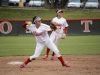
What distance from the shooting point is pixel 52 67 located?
12.8 meters

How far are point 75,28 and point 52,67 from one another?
16.0m

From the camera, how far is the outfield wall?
2770 centimetres

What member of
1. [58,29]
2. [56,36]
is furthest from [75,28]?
[56,36]

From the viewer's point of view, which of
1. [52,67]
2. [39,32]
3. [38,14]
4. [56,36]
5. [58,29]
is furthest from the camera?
[38,14]

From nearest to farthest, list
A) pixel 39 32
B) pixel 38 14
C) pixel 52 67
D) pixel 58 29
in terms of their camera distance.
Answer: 1. pixel 39 32
2. pixel 52 67
3. pixel 58 29
4. pixel 38 14

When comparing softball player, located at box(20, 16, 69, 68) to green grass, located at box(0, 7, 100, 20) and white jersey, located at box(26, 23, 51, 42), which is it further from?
green grass, located at box(0, 7, 100, 20)

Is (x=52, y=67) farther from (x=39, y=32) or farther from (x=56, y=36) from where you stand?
(x=56, y=36)

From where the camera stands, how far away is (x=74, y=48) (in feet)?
65.5

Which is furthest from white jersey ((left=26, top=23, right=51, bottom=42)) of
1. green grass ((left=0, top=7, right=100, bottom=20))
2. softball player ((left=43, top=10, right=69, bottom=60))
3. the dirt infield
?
green grass ((left=0, top=7, right=100, bottom=20))

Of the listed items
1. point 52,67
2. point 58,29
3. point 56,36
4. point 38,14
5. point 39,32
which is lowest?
point 38,14

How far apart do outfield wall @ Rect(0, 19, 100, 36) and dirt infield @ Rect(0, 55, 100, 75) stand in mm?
12443

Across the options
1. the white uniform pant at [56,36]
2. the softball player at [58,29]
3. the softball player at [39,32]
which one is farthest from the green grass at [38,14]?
the softball player at [39,32]

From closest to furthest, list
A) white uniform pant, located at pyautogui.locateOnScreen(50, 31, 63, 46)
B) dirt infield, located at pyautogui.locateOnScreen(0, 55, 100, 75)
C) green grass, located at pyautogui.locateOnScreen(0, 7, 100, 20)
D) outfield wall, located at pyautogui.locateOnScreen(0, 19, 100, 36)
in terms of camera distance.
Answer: dirt infield, located at pyautogui.locateOnScreen(0, 55, 100, 75) → white uniform pant, located at pyautogui.locateOnScreen(50, 31, 63, 46) → outfield wall, located at pyautogui.locateOnScreen(0, 19, 100, 36) → green grass, located at pyautogui.locateOnScreen(0, 7, 100, 20)

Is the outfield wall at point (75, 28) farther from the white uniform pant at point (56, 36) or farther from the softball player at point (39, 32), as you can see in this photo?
the softball player at point (39, 32)
